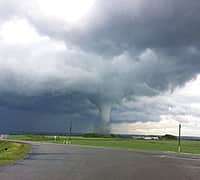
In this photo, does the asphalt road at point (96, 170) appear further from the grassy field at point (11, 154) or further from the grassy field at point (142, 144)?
the grassy field at point (142, 144)

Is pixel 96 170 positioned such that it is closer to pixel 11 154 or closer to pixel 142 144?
pixel 11 154

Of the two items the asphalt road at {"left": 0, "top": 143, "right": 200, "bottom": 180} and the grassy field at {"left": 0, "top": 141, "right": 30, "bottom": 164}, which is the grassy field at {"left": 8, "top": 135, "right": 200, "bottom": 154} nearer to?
the grassy field at {"left": 0, "top": 141, "right": 30, "bottom": 164}

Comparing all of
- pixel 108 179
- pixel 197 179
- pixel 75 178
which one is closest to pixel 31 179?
pixel 75 178

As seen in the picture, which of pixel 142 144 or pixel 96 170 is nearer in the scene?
pixel 96 170

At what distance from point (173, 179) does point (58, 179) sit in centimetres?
634

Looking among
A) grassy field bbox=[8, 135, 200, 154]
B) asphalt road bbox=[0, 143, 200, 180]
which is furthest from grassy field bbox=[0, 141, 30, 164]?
grassy field bbox=[8, 135, 200, 154]

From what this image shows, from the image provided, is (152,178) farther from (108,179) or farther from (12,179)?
(12,179)

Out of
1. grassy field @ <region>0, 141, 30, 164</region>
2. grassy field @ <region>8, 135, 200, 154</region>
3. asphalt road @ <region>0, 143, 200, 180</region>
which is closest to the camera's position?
asphalt road @ <region>0, 143, 200, 180</region>

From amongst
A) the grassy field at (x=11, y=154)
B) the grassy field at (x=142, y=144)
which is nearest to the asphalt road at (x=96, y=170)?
the grassy field at (x=11, y=154)

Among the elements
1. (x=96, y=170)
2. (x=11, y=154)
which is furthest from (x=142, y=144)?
(x=96, y=170)

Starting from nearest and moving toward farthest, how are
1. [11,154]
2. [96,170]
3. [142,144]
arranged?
[96,170], [11,154], [142,144]

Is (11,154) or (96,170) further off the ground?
(11,154)

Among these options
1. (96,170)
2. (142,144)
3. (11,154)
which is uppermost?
(142,144)

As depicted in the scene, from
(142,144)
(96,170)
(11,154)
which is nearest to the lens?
(96,170)
